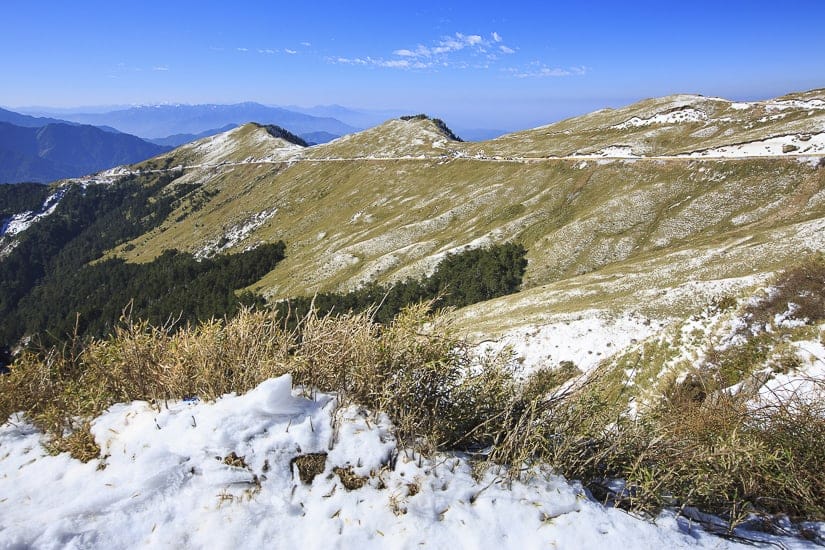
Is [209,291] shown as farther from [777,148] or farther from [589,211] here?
[777,148]

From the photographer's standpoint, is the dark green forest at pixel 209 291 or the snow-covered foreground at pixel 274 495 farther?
the dark green forest at pixel 209 291

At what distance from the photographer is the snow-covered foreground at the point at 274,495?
17.7 feet

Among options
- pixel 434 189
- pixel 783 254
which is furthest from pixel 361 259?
pixel 783 254

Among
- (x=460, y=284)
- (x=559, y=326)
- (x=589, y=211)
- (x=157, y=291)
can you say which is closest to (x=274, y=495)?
(x=559, y=326)

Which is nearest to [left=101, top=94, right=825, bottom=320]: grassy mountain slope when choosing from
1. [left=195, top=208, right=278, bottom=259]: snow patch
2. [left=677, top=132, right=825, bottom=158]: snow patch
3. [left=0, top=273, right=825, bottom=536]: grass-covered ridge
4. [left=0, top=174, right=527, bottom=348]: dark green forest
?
[left=195, top=208, right=278, bottom=259]: snow patch

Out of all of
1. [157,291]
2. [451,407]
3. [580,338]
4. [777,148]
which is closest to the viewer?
[451,407]

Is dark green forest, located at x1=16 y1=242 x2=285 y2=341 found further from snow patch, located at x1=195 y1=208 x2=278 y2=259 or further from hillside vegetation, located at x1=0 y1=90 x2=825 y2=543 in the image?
snow patch, located at x1=195 y1=208 x2=278 y2=259

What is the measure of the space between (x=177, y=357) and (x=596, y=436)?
7.39 metres

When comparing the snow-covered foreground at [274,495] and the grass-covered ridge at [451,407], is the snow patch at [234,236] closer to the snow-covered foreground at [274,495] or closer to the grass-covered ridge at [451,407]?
the grass-covered ridge at [451,407]

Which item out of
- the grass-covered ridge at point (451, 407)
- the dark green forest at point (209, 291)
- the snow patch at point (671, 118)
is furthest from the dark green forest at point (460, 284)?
the snow patch at point (671, 118)

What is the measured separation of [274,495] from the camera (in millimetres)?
5883

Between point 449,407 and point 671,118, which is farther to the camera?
point 671,118

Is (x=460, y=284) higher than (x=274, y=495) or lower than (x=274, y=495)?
lower

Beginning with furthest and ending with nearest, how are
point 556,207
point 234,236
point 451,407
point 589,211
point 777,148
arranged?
1. point 234,236
2. point 556,207
3. point 589,211
4. point 777,148
5. point 451,407
